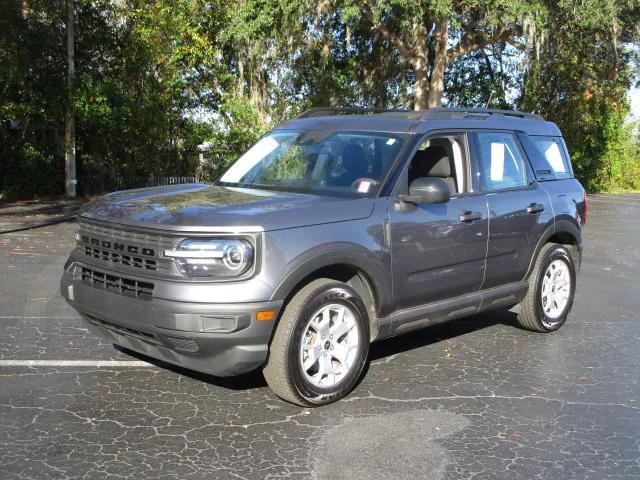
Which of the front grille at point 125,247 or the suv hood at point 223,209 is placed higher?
the suv hood at point 223,209

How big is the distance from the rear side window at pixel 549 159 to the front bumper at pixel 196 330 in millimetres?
3456

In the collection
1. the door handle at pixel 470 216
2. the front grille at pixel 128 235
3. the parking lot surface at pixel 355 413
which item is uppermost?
the door handle at pixel 470 216

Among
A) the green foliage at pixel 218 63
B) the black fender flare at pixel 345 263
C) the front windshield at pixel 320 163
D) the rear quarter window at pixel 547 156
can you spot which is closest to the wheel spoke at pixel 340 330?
the black fender flare at pixel 345 263

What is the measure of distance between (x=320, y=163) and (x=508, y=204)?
1685 millimetres

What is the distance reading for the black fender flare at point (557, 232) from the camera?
22.1ft

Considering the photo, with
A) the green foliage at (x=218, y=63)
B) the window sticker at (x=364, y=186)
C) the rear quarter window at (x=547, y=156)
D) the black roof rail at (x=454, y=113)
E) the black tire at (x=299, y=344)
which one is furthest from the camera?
the green foliage at (x=218, y=63)

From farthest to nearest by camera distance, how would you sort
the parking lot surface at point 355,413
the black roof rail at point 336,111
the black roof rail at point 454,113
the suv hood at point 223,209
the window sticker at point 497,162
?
the black roof rail at point 336,111
the window sticker at point 497,162
the black roof rail at point 454,113
the suv hood at point 223,209
the parking lot surface at point 355,413

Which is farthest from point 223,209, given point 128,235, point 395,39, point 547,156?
point 395,39

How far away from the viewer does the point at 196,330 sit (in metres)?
4.48

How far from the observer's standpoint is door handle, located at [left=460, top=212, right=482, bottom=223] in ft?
19.2

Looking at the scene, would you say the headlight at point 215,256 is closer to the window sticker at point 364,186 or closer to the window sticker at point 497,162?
the window sticker at point 364,186

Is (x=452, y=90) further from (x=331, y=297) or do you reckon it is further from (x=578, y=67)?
(x=331, y=297)

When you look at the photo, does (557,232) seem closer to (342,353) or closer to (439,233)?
(439,233)

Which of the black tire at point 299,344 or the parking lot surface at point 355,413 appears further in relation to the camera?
the black tire at point 299,344
